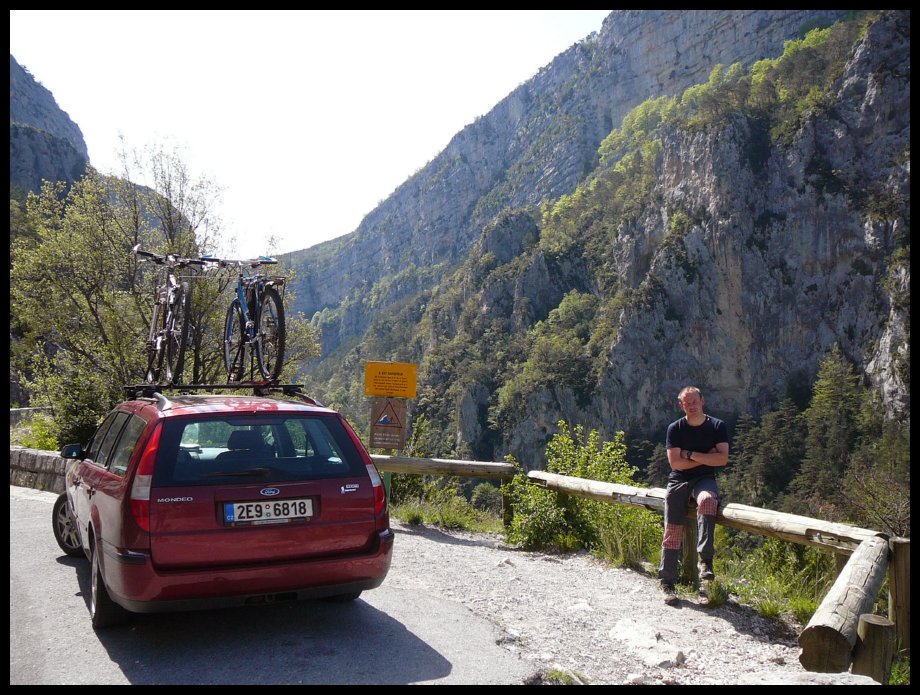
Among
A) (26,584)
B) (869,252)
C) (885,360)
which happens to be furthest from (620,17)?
(26,584)

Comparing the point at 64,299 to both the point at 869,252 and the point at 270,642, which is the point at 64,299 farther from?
the point at 869,252

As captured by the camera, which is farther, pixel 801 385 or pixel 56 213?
pixel 801 385

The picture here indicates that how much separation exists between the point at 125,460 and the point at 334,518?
1291 millimetres

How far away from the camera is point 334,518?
12.6ft

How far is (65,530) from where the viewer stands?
5840mm

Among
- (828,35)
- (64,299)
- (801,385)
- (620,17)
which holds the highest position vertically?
(620,17)

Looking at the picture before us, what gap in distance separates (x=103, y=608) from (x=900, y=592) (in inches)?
182

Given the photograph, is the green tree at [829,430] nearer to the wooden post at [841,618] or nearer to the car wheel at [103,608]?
the wooden post at [841,618]

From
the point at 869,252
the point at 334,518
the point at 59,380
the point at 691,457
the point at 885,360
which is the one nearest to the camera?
the point at 334,518

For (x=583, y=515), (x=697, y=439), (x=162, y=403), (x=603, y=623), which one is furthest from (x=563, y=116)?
(x=162, y=403)

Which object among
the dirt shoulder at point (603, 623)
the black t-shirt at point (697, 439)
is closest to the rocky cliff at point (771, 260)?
the black t-shirt at point (697, 439)

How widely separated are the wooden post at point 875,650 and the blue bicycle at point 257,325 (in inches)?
215

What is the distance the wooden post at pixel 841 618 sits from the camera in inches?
117

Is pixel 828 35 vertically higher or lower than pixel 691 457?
higher
